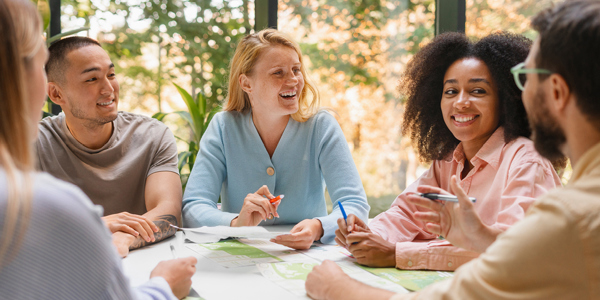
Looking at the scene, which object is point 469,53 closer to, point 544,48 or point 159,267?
point 544,48

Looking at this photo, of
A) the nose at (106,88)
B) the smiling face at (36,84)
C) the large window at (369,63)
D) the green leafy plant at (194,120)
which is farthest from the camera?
the large window at (369,63)

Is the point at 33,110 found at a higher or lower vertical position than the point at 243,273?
higher

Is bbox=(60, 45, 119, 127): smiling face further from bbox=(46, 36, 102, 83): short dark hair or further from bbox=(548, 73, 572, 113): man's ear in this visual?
bbox=(548, 73, 572, 113): man's ear

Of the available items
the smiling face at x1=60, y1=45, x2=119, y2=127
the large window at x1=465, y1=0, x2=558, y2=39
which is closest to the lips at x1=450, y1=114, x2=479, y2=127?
the smiling face at x1=60, y1=45, x2=119, y2=127

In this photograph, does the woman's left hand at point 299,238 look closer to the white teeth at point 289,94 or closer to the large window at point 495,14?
the white teeth at point 289,94

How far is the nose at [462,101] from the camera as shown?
168 centimetres

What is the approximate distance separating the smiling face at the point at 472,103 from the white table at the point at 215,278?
36.8 inches

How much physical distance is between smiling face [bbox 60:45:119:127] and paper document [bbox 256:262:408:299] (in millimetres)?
1204

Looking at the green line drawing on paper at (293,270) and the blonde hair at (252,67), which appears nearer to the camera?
the green line drawing on paper at (293,270)

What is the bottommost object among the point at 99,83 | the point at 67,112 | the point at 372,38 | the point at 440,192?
A: the point at 440,192

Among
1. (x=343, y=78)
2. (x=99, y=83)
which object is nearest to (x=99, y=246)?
(x=99, y=83)

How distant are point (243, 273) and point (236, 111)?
47.2 inches

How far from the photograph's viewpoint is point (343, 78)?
426 centimetres

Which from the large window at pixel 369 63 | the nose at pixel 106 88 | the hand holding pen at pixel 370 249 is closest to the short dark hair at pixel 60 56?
the nose at pixel 106 88
